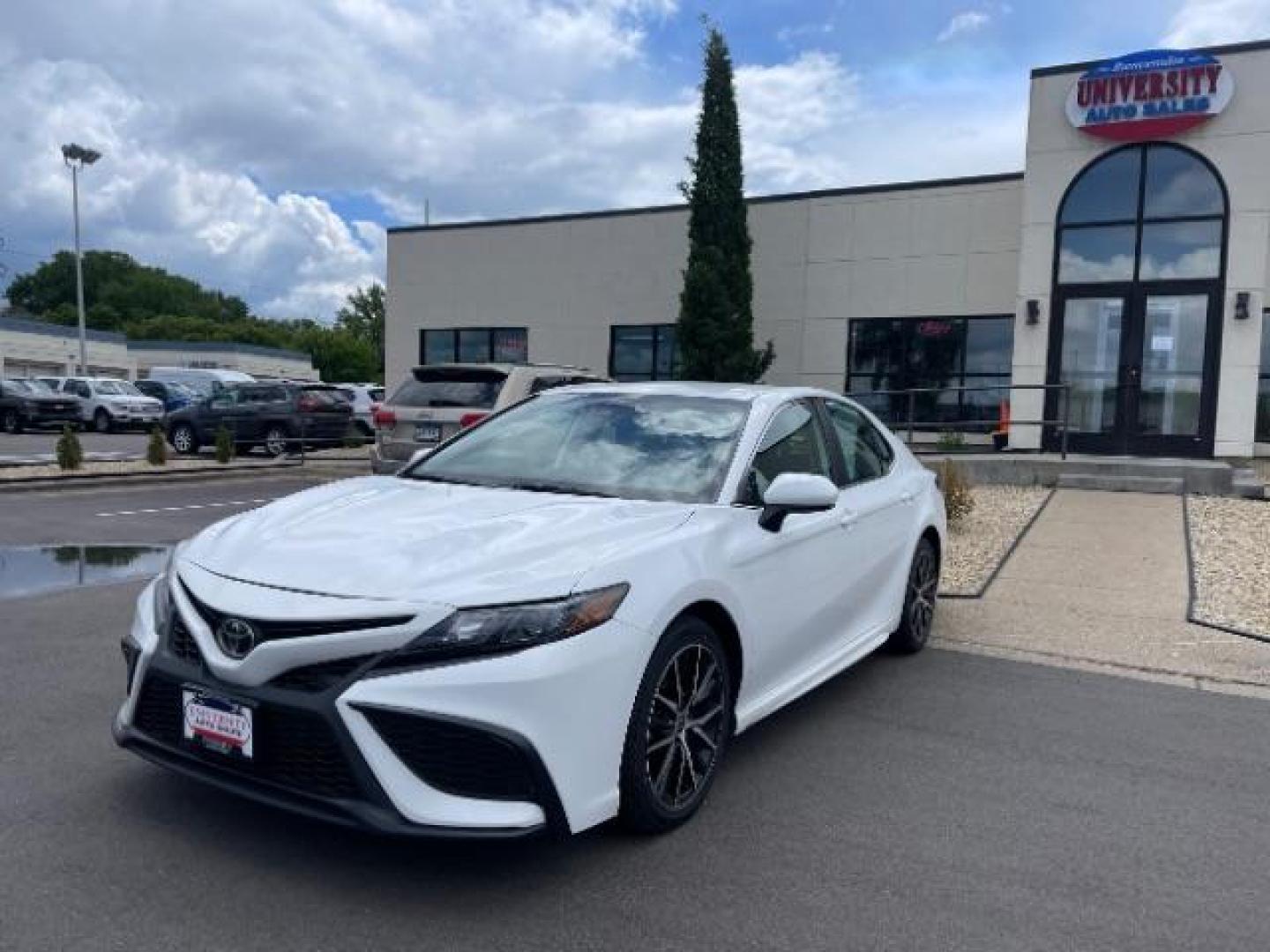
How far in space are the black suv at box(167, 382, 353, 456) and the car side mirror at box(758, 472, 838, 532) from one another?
56.7 ft

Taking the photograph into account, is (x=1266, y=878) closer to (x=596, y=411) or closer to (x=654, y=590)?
(x=654, y=590)

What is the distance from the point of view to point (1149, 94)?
1473cm

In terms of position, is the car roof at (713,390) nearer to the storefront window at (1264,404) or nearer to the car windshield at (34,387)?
the storefront window at (1264,404)

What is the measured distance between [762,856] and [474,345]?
21.3m

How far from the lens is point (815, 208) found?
19453 mm

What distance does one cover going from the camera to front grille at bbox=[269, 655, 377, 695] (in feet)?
9.52

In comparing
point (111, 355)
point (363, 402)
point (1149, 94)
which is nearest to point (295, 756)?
point (1149, 94)

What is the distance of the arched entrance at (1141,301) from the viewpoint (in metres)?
14.8

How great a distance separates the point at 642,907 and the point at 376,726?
967mm

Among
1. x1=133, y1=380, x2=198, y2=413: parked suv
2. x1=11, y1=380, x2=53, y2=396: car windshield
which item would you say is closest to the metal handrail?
x1=11, y1=380, x2=53, y2=396: car windshield

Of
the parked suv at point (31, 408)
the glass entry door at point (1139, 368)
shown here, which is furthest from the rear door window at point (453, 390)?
the parked suv at point (31, 408)

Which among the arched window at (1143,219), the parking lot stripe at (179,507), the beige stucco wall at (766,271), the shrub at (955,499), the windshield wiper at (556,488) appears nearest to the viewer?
the windshield wiper at (556,488)

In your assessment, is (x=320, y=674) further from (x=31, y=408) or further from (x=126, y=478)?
(x=31, y=408)

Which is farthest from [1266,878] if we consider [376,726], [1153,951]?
[376,726]
